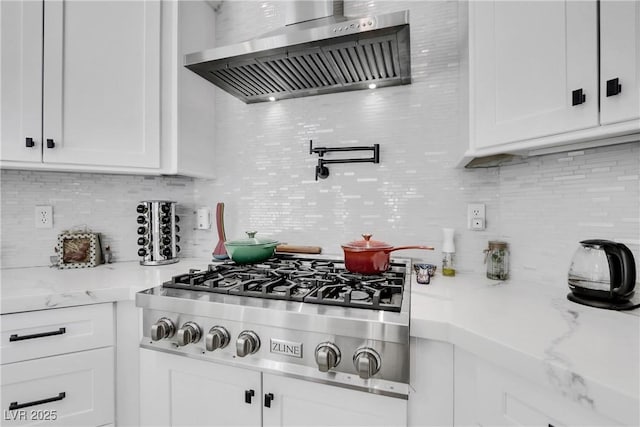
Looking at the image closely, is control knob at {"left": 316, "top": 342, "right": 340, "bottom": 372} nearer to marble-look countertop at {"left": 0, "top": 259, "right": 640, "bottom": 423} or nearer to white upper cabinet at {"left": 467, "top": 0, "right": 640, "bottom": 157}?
marble-look countertop at {"left": 0, "top": 259, "right": 640, "bottom": 423}

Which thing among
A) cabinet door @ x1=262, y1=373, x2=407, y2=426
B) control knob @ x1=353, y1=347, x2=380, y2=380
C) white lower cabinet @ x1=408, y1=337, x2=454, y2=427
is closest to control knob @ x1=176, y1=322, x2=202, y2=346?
cabinet door @ x1=262, y1=373, x2=407, y2=426

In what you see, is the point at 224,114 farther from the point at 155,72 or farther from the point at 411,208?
the point at 411,208

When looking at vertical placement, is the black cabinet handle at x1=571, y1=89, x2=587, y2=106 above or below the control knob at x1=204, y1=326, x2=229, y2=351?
above

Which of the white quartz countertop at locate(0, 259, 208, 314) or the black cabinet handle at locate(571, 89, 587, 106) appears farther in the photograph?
the white quartz countertop at locate(0, 259, 208, 314)

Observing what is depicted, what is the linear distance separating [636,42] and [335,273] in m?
1.07

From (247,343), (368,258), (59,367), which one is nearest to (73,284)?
(59,367)

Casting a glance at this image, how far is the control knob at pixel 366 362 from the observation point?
0.73 meters

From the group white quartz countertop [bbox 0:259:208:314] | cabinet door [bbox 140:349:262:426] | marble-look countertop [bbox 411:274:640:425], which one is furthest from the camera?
white quartz countertop [bbox 0:259:208:314]

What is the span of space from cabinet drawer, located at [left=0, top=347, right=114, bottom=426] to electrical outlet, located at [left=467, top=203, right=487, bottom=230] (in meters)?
1.63

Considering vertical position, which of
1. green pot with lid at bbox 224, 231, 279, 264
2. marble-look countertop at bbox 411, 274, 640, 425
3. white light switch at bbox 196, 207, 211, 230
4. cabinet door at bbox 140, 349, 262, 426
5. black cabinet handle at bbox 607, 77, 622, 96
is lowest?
cabinet door at bbox 140, 349, 262, 426

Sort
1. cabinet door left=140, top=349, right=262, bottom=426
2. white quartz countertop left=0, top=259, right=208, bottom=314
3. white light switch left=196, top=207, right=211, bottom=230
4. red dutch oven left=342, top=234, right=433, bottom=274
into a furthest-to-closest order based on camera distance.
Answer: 1. white light switch left=196, top=207, right=211, bottom=230
2. red dutch oven left=342, top=234, right=433, bottom=274
3. white quartz countertop left=0, top=259, right=208, bottom=314
4. cabinet door left=140, top=349, right=262, bottom=426

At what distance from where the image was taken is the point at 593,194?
1.00 m

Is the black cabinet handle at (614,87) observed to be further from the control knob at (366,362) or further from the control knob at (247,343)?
the control knob at (247,343)

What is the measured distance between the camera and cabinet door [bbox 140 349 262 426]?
0.92m
